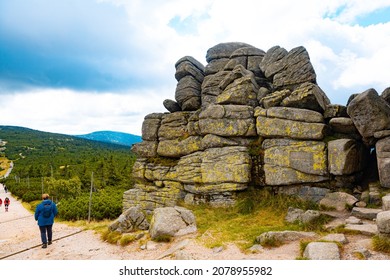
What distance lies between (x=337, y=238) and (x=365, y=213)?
423 centimetres

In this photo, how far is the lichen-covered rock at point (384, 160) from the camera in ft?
53.2

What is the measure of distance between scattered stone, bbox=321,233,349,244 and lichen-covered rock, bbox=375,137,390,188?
6.65 metres

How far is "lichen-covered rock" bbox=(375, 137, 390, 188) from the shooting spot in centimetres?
1620

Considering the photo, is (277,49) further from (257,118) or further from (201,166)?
(201,166)

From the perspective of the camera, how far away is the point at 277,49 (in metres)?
24.1

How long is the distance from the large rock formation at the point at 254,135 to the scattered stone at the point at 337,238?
680 centimetres

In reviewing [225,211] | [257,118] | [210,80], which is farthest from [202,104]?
[225,211]

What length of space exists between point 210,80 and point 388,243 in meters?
19.1

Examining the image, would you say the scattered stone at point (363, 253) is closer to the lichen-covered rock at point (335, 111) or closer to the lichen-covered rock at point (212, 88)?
the lichen-covered rock at point (335, 111)

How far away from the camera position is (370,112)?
650 inches

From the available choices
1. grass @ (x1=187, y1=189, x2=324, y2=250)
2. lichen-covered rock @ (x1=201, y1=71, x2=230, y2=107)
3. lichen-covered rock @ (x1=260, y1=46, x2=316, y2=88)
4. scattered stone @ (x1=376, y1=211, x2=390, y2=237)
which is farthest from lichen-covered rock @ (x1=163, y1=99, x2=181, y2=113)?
scattered stone @ (x1=376, y1=211, x2=390, y2=237)

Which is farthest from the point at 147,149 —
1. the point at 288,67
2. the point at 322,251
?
the point at 322,251

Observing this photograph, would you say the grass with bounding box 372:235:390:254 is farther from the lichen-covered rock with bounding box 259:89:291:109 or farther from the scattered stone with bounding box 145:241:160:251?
the lichen-covered rock with bounding box 259:89:291:109

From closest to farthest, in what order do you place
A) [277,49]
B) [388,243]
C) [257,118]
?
1. [388,243]
2. [257,118]
3. [277,49]
